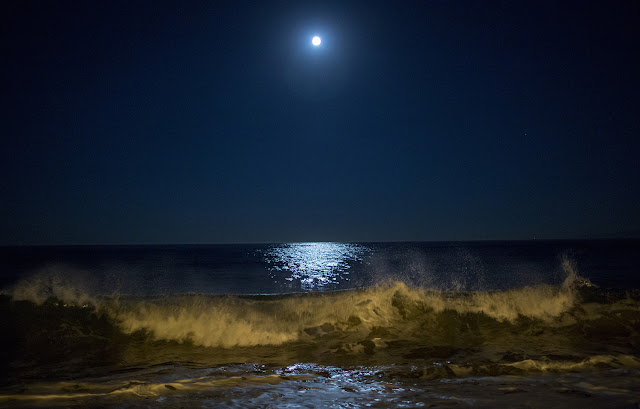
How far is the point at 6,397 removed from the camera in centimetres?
513

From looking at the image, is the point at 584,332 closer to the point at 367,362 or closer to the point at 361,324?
the point at 361,324

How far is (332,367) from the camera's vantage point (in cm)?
694

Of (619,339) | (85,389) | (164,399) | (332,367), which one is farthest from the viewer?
(619,339)

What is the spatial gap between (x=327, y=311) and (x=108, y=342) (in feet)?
18.5

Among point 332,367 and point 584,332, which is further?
point 584,332

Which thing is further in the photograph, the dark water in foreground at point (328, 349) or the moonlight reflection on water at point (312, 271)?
the moonlight reflection on water at point (312, 271)

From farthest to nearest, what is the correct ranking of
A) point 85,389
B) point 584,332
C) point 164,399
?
point 584,332
point 85,389
point 164,399

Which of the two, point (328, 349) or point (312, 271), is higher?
point (328, 349)

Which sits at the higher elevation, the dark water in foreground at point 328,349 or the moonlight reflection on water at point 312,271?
the dark water in foreground at point 328,349

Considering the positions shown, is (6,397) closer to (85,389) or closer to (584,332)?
(85,389)

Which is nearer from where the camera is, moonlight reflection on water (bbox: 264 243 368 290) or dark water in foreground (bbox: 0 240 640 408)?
dark water in foreground (bbox: 0 240 640 408)

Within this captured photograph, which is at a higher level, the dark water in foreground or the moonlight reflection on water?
the dark water in foreground

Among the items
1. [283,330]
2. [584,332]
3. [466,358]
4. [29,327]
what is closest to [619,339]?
[584,332]

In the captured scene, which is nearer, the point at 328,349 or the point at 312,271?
the point at 328,349
